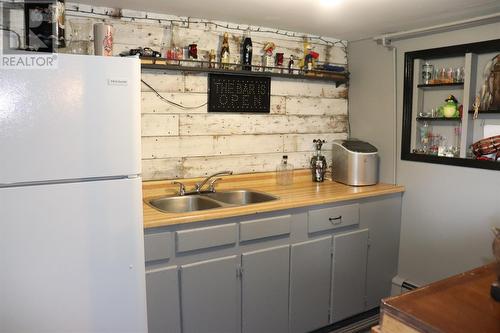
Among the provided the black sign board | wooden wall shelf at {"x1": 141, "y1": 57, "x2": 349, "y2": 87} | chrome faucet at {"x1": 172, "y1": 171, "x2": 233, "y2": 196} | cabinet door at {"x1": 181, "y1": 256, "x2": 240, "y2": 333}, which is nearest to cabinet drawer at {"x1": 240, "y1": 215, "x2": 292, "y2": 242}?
cabinet door at {"x1": 181, "y1": 256, "x2": 240, "y2": 333}

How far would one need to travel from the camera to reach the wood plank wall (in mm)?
2521

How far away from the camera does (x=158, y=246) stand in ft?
6.45

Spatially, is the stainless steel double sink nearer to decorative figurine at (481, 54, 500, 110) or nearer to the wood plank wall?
the wood plank wall

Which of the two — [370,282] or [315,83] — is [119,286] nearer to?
[370,282]

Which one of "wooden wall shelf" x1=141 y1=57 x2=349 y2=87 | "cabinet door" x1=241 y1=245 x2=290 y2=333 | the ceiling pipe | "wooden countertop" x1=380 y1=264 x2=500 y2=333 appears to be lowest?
"cabinet door" x1=241 y1=245 x2=290 y2=333

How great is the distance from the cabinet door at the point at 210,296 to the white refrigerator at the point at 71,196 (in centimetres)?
38

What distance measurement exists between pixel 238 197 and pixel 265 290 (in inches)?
27.0

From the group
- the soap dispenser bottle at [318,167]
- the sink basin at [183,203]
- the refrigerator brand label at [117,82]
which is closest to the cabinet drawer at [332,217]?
the soap dispenser bottle at [318,167]

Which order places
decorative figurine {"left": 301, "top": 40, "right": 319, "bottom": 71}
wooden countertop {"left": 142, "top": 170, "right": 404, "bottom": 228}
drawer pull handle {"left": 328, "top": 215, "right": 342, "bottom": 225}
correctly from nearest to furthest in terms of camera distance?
1. wooden countertop {"left": 142, "top": 170, "right": 404, "bottom": 228}
2. drawer pull handle {"left": 328, "top": 215, "right": 342, "bottom": 225}
3. decorative figurine {"left": 301, "top": 40, "right": 319, "bottom": 71}

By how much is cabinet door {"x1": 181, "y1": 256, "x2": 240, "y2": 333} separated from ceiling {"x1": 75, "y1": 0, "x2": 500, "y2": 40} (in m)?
1.49

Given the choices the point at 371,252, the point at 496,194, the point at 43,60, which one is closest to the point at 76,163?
the point at 43,60

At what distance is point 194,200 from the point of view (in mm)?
2590

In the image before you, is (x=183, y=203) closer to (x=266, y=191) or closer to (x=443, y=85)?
(x=266, y=191)

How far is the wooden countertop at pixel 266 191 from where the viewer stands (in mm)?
2043
